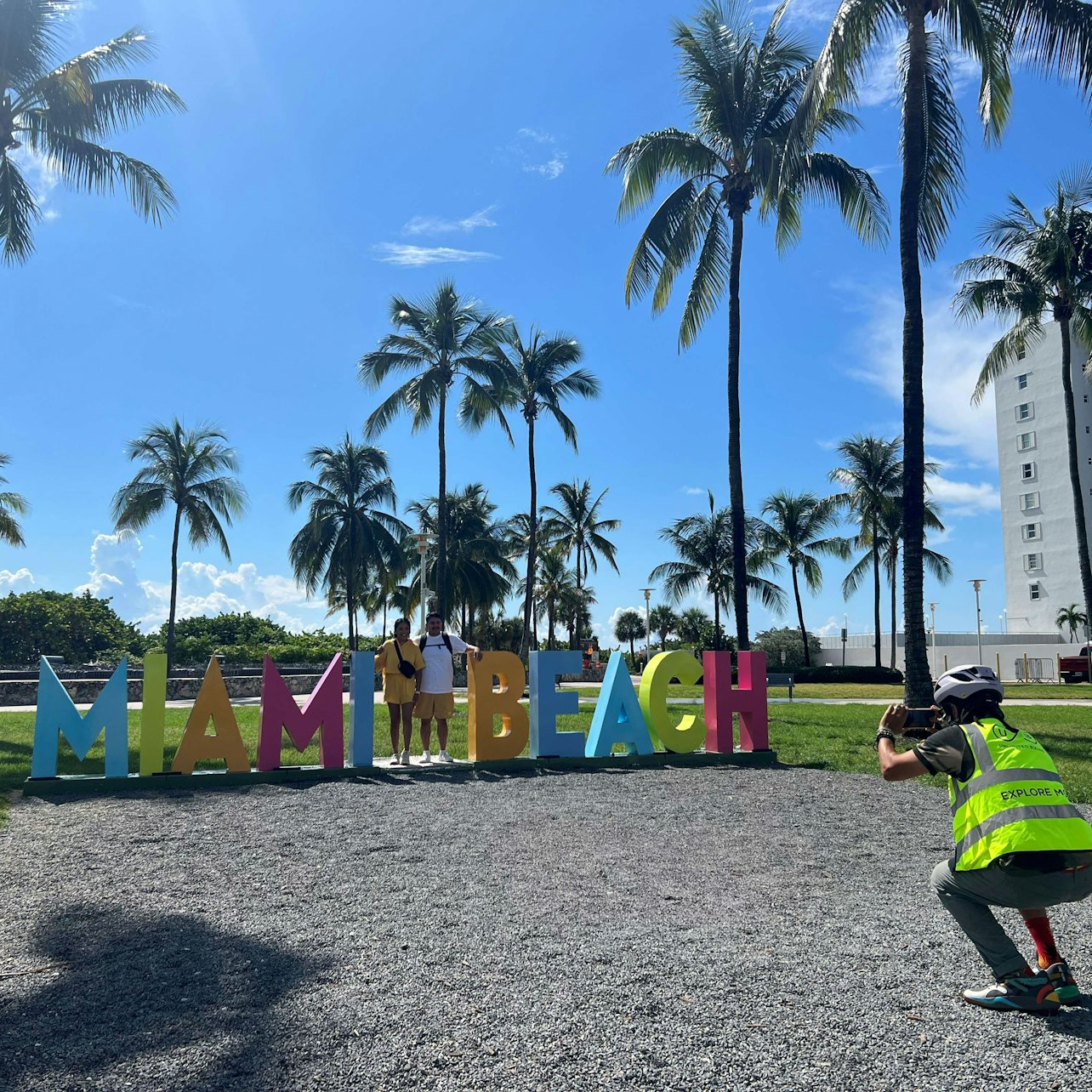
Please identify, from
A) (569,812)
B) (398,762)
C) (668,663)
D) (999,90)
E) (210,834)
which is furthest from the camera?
(999,90)

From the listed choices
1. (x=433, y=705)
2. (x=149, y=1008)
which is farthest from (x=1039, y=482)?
(x=149, y=1008)

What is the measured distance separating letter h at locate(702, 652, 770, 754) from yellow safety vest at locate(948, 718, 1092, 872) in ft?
26.5

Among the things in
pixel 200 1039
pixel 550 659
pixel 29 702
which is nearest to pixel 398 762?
pixel 550 659

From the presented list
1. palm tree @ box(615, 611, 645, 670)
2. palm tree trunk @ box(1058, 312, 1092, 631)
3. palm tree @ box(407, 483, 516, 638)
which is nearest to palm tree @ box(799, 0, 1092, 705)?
palm tree trunk @ box(1058, 312, 1092, 631)

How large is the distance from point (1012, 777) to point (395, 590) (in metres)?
45.9

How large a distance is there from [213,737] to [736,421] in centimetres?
1249

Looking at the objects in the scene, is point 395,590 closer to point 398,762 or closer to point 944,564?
point 944,564

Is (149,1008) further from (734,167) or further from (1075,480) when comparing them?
(1075,480)

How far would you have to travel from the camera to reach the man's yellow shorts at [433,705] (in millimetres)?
10656

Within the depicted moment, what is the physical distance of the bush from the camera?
1649 inches

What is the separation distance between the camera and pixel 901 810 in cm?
840

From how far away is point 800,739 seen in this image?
48.1ft

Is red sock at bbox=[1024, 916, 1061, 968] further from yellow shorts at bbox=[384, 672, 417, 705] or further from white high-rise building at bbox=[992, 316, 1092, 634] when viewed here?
white high-rise building at bbox=[992, 316, 1092, 634]

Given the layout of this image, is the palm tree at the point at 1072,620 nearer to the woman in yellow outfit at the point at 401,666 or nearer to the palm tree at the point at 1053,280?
the palm tree at the point at 1053,280
